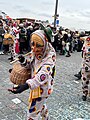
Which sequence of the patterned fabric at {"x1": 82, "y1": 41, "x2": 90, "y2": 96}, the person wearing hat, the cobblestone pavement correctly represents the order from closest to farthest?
the person wearing hat
the cobblestone pavement
the patterned fabric at {"x1": 82, "y1": 41, "x2": 90, "y2": 96}

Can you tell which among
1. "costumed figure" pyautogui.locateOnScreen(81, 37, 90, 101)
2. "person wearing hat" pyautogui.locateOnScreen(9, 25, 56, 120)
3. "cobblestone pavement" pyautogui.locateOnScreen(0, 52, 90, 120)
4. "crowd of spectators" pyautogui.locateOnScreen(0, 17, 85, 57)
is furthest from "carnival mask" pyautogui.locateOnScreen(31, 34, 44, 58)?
"crowd of spectators" pyautogui.locateOnScreen(0, 17, 85, 57)

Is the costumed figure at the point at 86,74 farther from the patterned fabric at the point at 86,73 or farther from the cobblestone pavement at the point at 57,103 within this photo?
the cobblestone pavement at the point at 57,103

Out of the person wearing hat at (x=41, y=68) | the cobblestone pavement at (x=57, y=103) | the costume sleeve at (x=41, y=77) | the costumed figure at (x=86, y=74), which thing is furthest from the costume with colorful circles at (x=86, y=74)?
the costume sleeve at (x=41, y=77)

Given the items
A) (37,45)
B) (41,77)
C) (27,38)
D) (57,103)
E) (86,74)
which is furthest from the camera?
(27,38)

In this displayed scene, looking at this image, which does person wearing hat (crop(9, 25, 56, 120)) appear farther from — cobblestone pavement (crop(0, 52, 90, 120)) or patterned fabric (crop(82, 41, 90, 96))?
patterned fabric (crop(82, 41, 90, 96))

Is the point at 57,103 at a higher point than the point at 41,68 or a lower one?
lower

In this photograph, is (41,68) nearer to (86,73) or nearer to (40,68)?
(40,68)

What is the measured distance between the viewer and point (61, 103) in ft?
13.8

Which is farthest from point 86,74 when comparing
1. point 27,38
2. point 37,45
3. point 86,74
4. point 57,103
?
point 27,38

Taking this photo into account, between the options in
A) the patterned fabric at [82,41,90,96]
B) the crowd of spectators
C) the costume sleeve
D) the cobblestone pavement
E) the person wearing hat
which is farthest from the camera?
the crowd of spectators

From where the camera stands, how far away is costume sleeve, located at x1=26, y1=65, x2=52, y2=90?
2.29m

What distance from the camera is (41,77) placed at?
7.70ft

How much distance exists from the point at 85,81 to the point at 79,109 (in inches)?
26.0

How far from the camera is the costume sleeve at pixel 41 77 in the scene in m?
2.29
